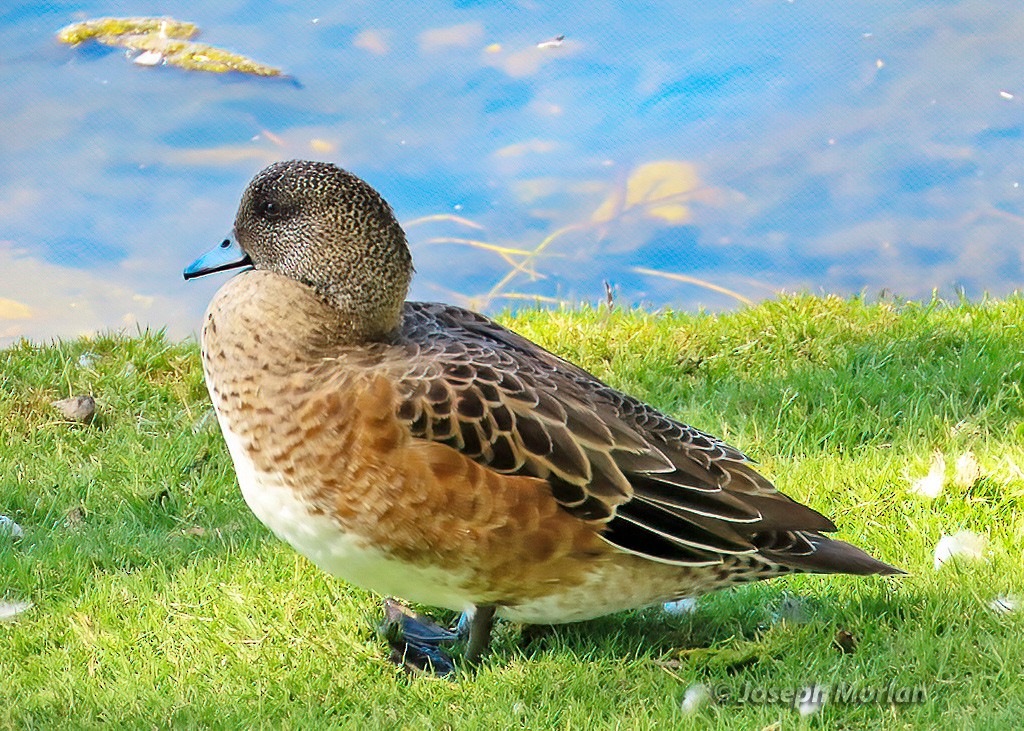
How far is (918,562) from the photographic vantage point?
Answer: 13.2ft

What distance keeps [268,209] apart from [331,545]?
0.95m

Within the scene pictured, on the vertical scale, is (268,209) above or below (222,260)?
above

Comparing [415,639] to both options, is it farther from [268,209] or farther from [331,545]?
[268,209]

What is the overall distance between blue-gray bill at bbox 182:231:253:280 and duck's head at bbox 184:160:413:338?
24 mm

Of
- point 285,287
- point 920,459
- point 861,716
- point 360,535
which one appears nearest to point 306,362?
point 285,287

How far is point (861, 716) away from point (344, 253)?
6.14ft

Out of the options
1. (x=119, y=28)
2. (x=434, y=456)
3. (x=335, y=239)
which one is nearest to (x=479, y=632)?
(x=434, y=456)

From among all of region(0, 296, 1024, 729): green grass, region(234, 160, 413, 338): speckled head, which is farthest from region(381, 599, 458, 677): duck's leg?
region(234, 160, 413, 338): speckled head

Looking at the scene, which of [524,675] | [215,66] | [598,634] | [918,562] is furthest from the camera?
[215,66]

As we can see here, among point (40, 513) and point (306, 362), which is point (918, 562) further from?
point (40, 513)

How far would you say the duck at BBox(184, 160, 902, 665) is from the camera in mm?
3240

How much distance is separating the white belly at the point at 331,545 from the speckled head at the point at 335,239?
1.57 ft

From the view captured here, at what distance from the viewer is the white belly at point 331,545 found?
3.29 meters

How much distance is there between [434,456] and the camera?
3.23 meters
